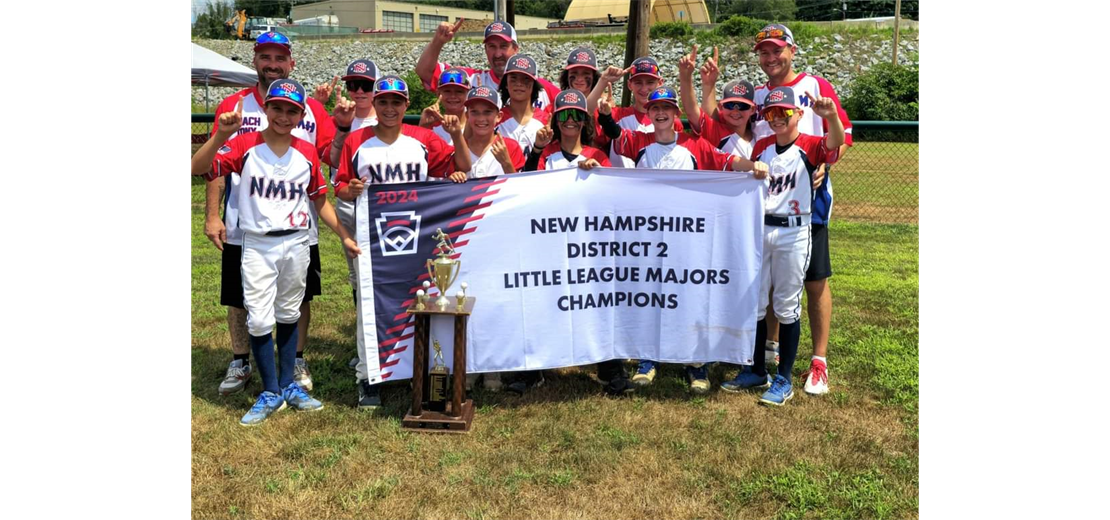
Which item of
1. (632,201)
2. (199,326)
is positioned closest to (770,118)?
(632,201)

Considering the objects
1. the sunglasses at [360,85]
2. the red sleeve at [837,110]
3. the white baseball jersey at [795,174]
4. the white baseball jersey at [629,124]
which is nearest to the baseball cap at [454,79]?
the sunglasses at [360,85]

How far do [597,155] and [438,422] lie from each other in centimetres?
208

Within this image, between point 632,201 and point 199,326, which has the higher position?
point 632,201

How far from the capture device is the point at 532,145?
18.5 feet

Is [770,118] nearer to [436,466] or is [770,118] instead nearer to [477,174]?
[477,174]

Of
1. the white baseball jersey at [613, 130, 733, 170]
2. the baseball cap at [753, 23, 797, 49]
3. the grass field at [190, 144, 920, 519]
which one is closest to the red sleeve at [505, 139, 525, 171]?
the white baseball jersey at [613, 130, 733, 170]

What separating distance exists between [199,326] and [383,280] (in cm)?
296

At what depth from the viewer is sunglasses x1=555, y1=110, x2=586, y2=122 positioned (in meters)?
5.14

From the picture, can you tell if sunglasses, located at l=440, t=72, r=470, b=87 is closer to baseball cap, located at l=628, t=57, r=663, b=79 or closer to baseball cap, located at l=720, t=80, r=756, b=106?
baseball cap, located at l=628, t=57, r=663, b=79

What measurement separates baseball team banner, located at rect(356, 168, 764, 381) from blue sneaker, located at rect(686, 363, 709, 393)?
0.26 meters

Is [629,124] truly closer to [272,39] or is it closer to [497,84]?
[497,84]

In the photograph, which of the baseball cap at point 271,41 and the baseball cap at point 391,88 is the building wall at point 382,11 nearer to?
the baseball cap at point 271,41

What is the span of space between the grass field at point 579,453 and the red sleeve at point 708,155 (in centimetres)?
156

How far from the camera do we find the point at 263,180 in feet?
15.6
